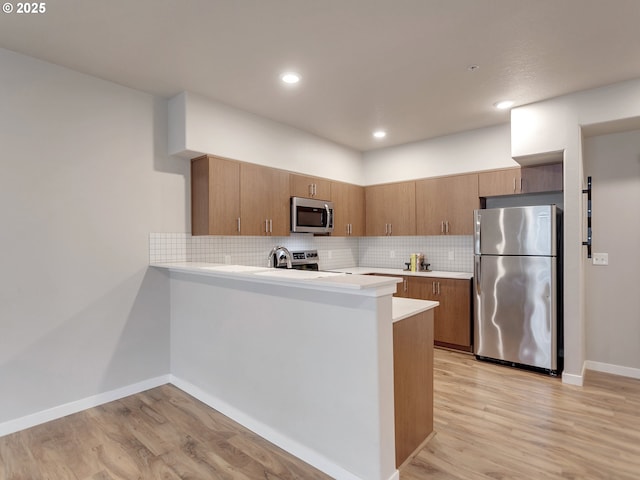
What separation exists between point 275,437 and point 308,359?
627mm

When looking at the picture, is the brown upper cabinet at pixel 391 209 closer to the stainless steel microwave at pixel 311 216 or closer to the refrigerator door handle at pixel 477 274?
the stainless steel microwave at pixel 311 216

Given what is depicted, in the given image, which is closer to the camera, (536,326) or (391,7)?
(391,7)

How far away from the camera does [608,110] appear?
9.89 feet

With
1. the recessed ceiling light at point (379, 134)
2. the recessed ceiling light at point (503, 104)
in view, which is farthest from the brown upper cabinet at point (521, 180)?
the recessed ceiling light at point (379, 134)

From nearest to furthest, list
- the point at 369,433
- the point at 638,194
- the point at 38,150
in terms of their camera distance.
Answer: the point at 369,433, the point at 38,150, the point at 638,194

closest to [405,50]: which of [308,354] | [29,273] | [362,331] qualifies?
[362,331]

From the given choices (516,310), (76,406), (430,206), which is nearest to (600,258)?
(516,310)

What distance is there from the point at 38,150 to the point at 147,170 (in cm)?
78

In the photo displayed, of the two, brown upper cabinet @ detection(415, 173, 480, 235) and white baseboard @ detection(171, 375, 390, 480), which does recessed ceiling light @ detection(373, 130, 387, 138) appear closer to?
brown upper cabinet @ detection(415, 173, 480, 235)

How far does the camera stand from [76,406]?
A: 275cm

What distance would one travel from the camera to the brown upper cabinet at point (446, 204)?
422 cm

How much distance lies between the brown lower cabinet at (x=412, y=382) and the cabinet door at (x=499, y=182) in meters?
2.34

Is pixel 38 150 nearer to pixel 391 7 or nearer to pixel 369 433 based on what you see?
pixel 391 7

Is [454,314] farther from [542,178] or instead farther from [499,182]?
[542,178]
